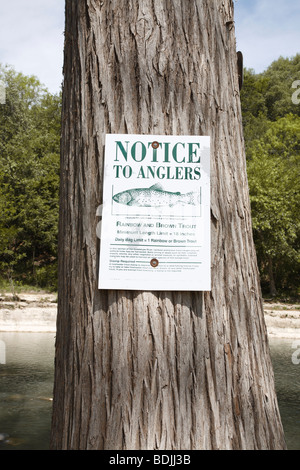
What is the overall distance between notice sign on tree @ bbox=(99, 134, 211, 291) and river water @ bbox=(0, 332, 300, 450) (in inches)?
186

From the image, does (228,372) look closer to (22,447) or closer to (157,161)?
(157,161)

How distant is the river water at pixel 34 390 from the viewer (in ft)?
20.2

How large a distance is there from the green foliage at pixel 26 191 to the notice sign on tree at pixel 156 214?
20910 mm

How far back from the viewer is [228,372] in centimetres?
165

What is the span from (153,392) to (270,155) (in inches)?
1031

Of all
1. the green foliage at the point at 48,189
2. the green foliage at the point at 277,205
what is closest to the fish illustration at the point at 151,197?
the green foliage at the point at 48,189

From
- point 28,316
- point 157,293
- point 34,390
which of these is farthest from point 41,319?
point 157,293

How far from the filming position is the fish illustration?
168 cm

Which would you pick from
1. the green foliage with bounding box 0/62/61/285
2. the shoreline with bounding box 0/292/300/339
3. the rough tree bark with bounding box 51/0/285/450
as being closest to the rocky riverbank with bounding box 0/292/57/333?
the shoreline with bounding box 0/292/300/339

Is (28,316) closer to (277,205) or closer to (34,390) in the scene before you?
(34,390)

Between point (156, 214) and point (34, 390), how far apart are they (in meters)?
7.58

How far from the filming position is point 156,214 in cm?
168

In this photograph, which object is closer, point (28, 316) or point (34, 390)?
point (34, 390)
